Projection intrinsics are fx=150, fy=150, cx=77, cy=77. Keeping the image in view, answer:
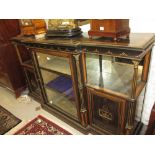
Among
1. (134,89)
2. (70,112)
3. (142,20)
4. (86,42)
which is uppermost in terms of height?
(142,20)

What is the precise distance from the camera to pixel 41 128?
5.99 feet

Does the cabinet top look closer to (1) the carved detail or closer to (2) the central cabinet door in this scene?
(2) the central cabinet door

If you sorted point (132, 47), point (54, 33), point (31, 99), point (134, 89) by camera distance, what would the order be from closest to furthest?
1. point (132, 47)
2. point (134, 89)
3. point (54, 33)
4. point (31, 99)

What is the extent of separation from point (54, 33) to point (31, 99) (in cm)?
134

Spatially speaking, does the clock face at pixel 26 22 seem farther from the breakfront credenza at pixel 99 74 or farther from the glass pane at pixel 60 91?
the glass pane at pixel 60 91

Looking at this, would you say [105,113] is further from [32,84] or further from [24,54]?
[24,54]

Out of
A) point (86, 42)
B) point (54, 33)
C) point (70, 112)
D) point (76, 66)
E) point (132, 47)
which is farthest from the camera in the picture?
point (70, 112)

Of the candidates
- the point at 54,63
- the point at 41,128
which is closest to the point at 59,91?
the point at 54,63

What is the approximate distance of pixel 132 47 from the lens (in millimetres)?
898

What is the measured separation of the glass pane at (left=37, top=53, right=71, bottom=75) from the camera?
5.05 ft
